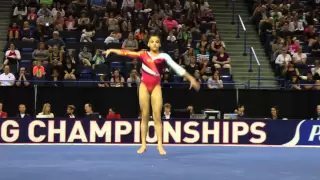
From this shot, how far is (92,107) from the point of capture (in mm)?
16766

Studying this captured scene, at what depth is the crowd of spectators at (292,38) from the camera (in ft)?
60.7

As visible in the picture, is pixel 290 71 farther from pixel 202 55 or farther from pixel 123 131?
pixel 123 131

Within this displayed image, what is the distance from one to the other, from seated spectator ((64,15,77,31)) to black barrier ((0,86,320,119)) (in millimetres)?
3861

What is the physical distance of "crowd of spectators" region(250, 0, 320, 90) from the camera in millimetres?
18516

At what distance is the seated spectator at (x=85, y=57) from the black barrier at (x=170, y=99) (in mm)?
1618

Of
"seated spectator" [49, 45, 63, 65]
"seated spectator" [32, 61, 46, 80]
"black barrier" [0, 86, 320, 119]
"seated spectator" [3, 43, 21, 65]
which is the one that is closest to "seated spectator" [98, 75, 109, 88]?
"black barrier" [0, 86, 320, 119]

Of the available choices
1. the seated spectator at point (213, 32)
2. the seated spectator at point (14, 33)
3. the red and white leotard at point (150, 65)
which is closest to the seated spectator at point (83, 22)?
the seated spectator at point (14, 33)

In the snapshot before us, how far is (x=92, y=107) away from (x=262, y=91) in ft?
14.6

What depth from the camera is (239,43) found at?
71.5ft

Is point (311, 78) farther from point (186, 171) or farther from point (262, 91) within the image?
point (186, 171)

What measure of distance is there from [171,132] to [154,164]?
4787 mm

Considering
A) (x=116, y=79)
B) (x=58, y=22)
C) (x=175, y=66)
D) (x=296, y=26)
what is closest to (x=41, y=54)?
(x=58, y=22)

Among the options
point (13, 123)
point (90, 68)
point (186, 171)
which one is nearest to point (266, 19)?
point (90, 68)

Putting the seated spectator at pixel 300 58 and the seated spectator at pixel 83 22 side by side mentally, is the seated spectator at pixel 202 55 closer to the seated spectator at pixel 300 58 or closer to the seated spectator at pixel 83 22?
the seated spectator at pixel 300 58
